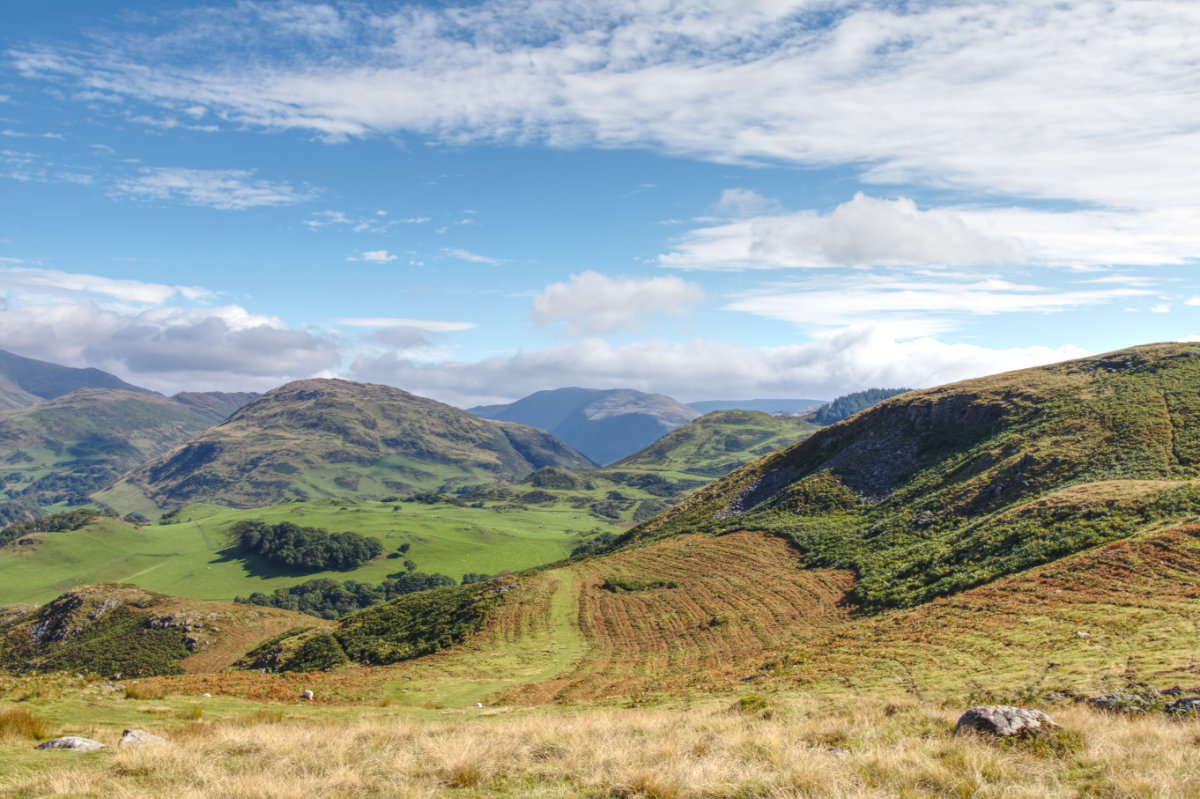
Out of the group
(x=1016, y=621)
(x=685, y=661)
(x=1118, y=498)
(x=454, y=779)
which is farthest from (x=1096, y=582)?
(x=454, y=779)

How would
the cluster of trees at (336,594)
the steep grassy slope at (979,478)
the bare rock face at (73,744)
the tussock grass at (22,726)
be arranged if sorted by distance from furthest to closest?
the cluster of trees at (336,594) < the steep grassy slope at (979,478) < the tussock grass at (22,726) < the bare rock face at (73,744)

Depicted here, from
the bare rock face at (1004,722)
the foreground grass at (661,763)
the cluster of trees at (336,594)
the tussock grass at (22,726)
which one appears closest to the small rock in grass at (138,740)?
the foreground grass at (661,763)

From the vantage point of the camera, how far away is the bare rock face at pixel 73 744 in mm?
14041

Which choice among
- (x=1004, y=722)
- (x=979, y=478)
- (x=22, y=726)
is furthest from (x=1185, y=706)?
(x=979, y=478)

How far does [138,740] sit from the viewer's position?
1479cm

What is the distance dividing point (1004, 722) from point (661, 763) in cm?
790

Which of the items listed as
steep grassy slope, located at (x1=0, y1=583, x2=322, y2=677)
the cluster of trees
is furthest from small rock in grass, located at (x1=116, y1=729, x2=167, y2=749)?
the cluster of trees

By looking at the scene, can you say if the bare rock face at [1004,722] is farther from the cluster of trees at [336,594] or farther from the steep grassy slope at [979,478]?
the cluster of trees at [336,594]

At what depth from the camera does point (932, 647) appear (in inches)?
1020

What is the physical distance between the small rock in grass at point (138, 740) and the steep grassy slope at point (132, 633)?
71.1 m

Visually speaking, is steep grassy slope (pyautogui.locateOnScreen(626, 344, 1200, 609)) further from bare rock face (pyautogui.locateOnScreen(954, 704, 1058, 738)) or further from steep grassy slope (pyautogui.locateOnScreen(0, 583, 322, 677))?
steep grassy slope (pyautogui.locateOnScreen(0, 583, 322, 677))

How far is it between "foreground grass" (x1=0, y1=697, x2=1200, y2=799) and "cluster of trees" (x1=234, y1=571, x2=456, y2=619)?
171628mm

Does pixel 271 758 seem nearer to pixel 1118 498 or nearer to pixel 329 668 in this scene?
pixel 329 668

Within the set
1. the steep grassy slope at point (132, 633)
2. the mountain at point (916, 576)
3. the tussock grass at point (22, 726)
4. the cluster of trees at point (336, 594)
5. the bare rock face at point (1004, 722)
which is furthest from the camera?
the cluster of trees at point (336, 594)
